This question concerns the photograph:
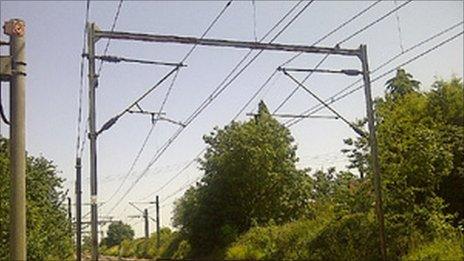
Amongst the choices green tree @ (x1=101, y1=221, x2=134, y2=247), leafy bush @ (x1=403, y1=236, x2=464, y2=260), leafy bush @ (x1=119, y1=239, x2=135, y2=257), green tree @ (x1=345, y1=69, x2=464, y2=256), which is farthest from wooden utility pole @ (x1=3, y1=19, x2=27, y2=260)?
green tree @ (x1=101, y1=221, x2=134, y2=247)

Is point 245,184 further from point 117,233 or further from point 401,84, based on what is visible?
point 117,233

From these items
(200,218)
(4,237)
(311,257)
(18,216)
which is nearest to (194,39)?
(18,216)

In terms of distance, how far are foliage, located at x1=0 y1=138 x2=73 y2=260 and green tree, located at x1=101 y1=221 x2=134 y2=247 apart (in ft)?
303

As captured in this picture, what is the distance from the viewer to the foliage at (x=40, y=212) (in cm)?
2784

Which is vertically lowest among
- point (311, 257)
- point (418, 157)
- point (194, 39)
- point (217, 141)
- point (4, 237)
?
point (311, 257)

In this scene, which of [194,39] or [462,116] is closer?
[194,39]

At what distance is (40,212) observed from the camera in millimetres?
36562

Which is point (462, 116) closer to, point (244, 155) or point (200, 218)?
point (244, 155)

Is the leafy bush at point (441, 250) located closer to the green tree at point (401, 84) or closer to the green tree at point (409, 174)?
the green tree at point (409, 174)

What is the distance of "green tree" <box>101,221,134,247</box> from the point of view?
142500mm

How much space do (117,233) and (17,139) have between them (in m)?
142

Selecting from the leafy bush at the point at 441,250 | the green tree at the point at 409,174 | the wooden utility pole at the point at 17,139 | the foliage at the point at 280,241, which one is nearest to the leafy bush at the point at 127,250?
the foliage at the point at 280,241

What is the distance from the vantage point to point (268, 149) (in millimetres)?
Answer: 45875

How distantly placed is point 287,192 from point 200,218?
762 centimetres
